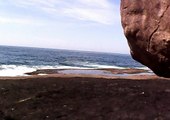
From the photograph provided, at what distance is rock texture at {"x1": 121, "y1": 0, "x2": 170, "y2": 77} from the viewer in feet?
70.9

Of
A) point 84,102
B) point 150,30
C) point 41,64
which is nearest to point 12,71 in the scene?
point 150,30

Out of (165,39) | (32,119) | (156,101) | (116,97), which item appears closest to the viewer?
(32,119)

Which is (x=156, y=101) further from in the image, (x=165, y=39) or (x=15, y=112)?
(x=165, y=39)

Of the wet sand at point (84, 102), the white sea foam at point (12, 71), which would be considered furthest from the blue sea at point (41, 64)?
the wet sand at point (84, 102)

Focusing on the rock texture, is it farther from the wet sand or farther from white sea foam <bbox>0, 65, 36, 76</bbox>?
white sea foam <bbox>0, 65, 36, 76</bbox>

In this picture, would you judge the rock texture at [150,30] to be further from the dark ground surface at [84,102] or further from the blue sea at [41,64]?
the blue sea at [41,64]

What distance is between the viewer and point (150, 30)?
73.2 ft

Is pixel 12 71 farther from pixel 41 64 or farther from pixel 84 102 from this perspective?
pixel 84 102

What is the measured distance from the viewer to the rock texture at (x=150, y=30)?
2161 centimetres

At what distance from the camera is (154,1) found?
22297 mm

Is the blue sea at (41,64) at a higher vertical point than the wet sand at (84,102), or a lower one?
lower

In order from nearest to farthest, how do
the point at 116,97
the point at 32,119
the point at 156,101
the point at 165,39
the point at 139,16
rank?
1. the point at 32,119
2. the point at 156,101
3. the point at 116,97
4. the point at 165,39
5. the point at 139,16

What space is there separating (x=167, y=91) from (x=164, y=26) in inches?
283

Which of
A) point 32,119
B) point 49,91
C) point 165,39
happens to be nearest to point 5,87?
point 49,91
